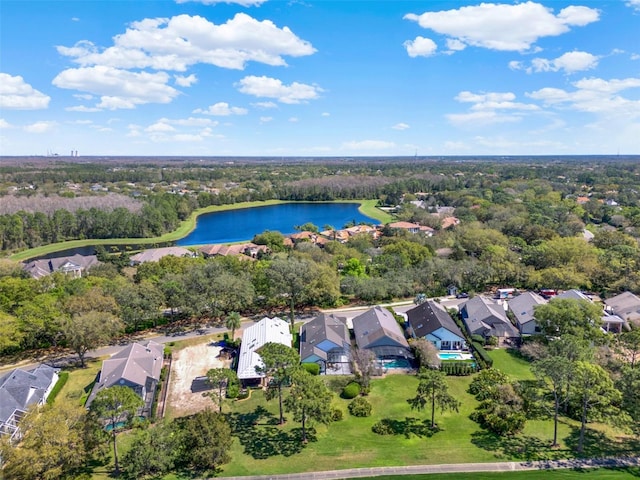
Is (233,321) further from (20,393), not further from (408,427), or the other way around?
(408,427)

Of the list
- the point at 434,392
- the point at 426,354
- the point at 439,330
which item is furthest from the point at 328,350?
the point at 434,392

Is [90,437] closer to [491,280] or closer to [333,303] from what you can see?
[333,303]

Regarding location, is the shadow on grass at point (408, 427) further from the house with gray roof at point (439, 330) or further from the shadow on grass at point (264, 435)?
the house with gray roof at point (439, 330)

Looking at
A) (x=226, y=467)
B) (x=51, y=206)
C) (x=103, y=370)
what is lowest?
(x=226, y=467)

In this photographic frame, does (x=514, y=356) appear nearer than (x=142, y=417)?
No

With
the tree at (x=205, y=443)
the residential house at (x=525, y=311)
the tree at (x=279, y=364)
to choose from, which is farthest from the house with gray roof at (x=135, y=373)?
the residential house at (x=525, y=311)

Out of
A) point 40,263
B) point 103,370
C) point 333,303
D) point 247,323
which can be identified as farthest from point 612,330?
point 40,263
